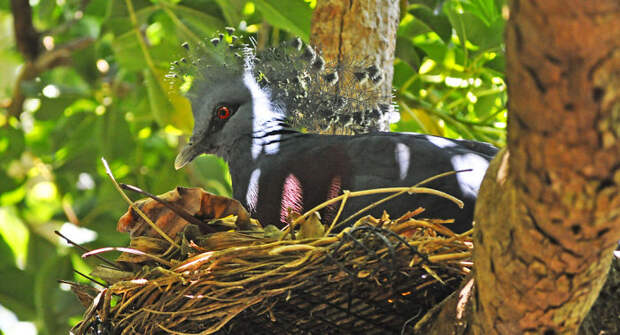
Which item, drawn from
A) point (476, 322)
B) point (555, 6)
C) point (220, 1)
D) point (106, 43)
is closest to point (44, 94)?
point (106, 43)

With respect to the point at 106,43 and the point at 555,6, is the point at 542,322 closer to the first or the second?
the point at 555,6

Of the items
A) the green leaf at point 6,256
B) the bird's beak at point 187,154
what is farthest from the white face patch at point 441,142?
the green leaf at point 6,256

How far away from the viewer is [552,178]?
2.85 feet

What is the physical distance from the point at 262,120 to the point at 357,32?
493mm

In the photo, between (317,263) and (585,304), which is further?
(317,263)

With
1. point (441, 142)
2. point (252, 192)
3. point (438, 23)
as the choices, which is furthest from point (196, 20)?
point (441, 142)

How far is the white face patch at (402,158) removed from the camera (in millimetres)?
1788

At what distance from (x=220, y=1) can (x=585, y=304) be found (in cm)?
204

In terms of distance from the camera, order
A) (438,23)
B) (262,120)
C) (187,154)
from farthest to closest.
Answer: (438,23) < (187,154) < (262,120)

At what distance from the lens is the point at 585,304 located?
105 cm

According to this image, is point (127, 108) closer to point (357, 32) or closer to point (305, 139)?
point (357, 32)

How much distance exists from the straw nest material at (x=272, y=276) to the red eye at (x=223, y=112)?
0.69 meters

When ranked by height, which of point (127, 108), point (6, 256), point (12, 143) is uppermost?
point (127, 108)

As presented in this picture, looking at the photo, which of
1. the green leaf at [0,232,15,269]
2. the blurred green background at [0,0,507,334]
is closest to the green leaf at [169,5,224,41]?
the blurred green background at [0,0,507,334]
